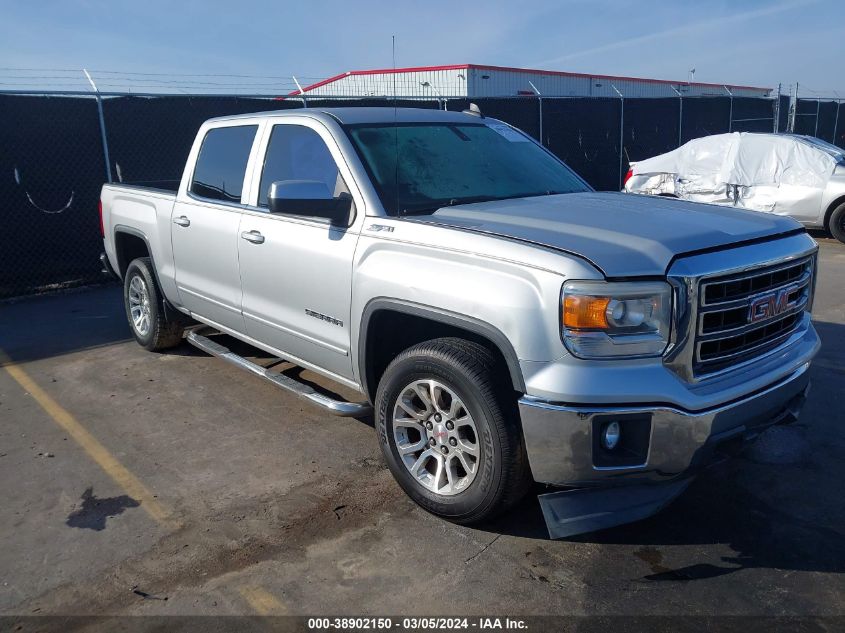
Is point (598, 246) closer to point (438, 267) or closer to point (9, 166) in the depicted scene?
point (438, 267)

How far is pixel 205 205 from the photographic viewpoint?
525cm

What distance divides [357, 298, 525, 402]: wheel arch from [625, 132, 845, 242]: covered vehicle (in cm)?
790

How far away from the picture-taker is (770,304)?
3365mm

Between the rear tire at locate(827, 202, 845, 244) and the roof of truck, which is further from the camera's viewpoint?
the rear tire at locate(827, 202, 845, 244)

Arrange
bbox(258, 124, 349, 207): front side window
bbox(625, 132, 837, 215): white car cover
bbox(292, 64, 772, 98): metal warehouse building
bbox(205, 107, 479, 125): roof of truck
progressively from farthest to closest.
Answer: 1. bbox(292, 64, 772, 98): metal warehouse building
2. bbox(625, 132, 837, 215): white car cover
3. bbox(205, 107, 479, 125): roof of truck
4. bbox(258, 124, 349, 207): front side window

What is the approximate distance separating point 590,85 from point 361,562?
32463mm

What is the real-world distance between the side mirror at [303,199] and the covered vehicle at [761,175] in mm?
8028

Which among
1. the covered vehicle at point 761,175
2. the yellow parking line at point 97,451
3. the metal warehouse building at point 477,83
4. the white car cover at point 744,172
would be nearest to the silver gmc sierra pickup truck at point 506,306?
the yellow parking line at point 97,451

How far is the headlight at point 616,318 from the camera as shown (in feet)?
9.48

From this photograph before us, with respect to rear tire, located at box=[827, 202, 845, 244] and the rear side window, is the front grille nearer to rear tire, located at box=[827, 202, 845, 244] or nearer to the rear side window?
the rear side window

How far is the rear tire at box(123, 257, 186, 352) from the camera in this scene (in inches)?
245

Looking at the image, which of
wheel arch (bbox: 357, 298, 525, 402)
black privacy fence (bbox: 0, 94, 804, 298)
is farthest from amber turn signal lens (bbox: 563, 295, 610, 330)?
black privacy fence (bbox: 0, 94, 804, 298)

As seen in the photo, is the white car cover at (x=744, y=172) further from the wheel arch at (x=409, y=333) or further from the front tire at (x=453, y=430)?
the front tire at (x=453, y=430)

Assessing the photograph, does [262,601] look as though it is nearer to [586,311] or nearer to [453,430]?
[453,430]
